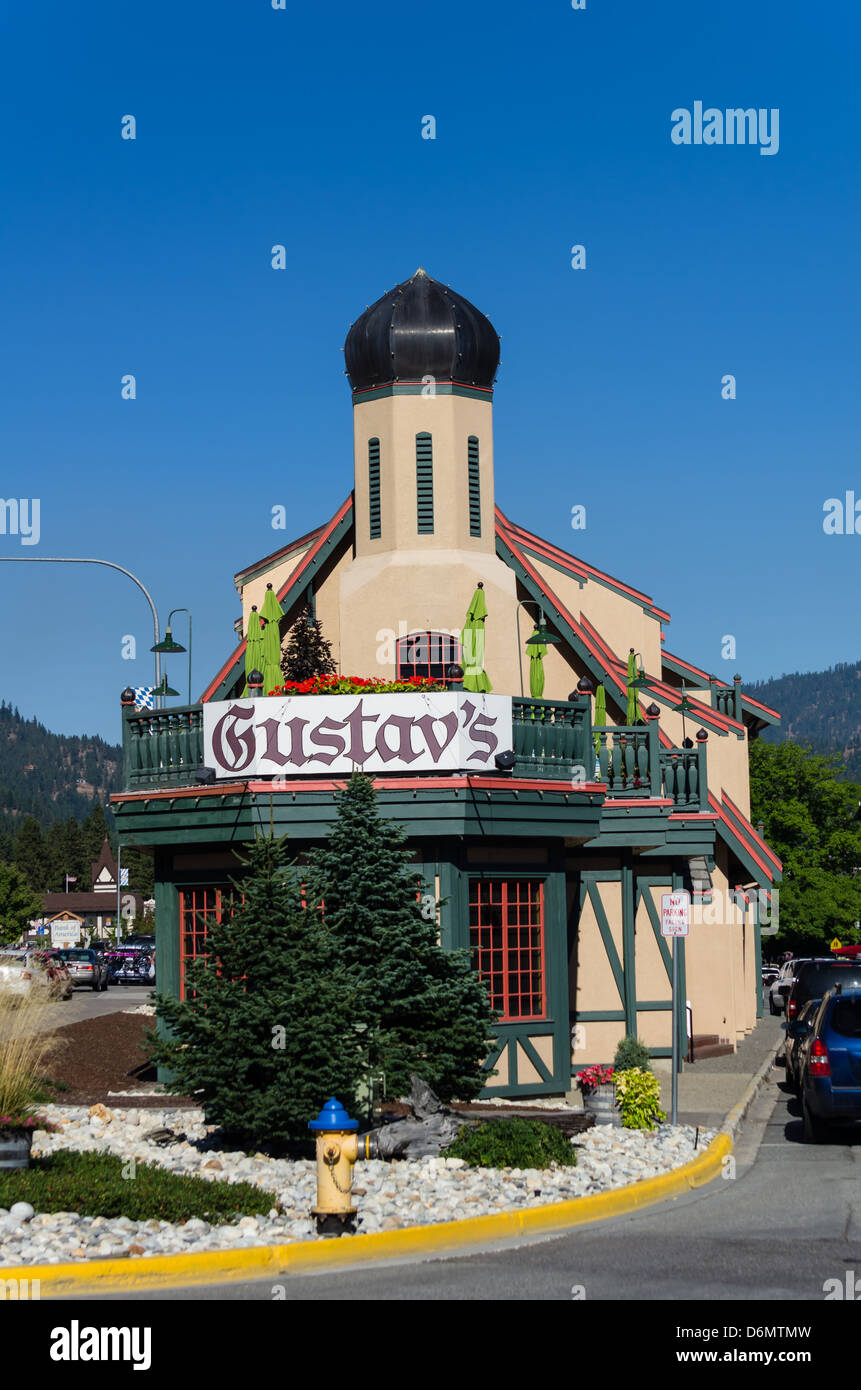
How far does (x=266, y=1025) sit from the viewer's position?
15.1m

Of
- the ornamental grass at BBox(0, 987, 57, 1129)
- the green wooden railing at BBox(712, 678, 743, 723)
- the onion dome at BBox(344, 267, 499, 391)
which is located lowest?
the ornamental grass at BBox(0, 987, 57, 1129)

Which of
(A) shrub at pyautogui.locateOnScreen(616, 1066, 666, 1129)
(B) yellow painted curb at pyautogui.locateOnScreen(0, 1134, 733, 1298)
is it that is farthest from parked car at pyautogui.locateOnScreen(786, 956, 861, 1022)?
(B) yellow painted curb at pyautogui.locateOnScreen(0, 1134, 733, 1298)

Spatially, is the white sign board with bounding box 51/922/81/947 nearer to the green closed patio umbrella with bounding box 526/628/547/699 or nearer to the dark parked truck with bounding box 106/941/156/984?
the dark parked truck with bounding box 106/941/156/984

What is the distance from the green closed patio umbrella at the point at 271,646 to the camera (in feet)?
69.3

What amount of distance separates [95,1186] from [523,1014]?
8.58 meters

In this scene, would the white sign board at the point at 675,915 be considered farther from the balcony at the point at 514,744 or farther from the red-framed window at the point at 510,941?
the balcony at the point at 514,744

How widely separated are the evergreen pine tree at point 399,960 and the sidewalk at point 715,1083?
2799mm

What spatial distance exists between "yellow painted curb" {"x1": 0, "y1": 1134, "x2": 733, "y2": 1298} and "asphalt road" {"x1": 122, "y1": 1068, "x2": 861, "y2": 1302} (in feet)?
0.61

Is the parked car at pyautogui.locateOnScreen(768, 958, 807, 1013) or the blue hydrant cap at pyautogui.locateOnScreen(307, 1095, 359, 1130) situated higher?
the blue hydrant cap at pyautogui.locateOnScreen(307, 1095, 359, 1130)

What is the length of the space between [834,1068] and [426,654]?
32.5ft

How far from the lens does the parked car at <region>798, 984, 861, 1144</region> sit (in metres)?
17.6

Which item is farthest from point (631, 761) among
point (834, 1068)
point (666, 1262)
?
point (666, 1262)

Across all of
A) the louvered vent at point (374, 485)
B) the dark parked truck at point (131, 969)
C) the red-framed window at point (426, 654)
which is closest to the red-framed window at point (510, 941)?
the red-framed window at point (426, 654)

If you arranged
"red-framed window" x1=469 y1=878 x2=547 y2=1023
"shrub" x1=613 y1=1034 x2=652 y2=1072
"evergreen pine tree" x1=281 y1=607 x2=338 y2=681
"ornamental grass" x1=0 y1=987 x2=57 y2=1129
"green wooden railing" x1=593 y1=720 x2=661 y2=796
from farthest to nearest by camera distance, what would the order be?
"evergreen pine tree" x1=281 y1=607 x2=338 y2=681 → "green wooden railing" x1=593 y1=720 x2=661 y2=796 → "red-framed window" x1=469 y1=878 x2=547 y2=1023 → "shrub" x1=613 y1=1034 x2=652 y2=1072 → "ornamental grass" x1=0 y1=987 x2=57 y2=1129
